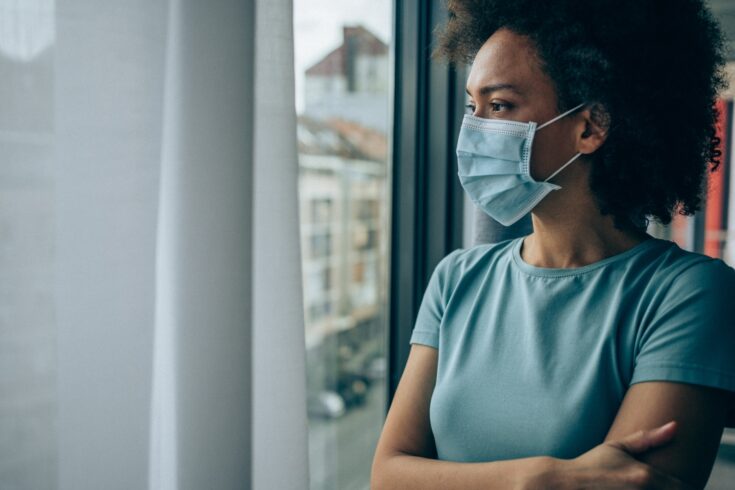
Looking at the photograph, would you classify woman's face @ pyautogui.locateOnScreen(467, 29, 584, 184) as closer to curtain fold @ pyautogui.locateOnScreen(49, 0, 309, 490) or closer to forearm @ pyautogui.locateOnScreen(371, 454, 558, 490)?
curtain fold @ pyautogui.locateOnScreen(49, 0, 309, 490)

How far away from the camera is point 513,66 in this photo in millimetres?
999

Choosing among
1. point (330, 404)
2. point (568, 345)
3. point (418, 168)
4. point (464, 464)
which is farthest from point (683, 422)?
point (330, 404)

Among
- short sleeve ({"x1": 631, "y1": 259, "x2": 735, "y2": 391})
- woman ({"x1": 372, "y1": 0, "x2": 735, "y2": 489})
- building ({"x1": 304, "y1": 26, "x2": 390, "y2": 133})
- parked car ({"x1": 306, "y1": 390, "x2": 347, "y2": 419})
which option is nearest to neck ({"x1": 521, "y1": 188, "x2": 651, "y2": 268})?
woman ({"x1": 372, "y1": 0, "x2": 735, "y2": 489})

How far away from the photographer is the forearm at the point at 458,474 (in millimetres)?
814

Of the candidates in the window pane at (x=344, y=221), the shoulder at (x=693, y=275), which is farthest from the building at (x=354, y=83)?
the shoulder at (x=693, y=275)

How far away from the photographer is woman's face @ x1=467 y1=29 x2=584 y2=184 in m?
0.99

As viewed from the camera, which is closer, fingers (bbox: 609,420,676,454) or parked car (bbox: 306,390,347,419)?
fingers (bbox: 609,420,676,454)

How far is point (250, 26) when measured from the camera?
2.90 feet

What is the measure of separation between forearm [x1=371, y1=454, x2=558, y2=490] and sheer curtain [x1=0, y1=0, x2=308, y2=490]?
0.15m

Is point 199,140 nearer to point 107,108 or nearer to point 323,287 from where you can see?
point 107,108

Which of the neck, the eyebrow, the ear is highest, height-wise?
the eyebrow

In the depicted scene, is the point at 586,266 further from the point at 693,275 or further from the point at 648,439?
the point at 648,439

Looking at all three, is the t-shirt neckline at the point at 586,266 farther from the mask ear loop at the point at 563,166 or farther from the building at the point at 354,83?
the building at the point at 354,83

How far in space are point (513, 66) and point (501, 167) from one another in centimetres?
17
